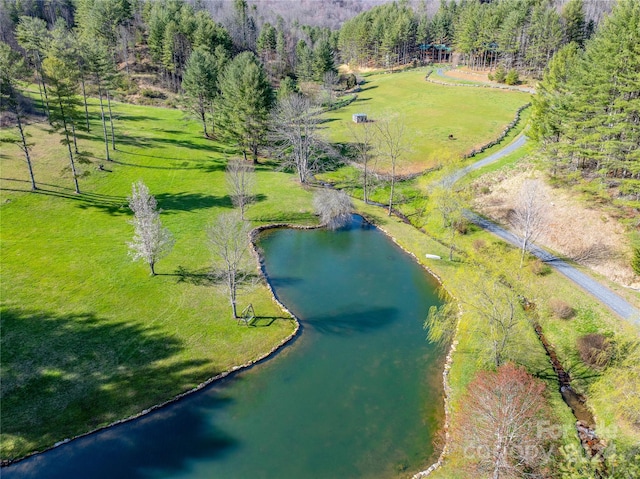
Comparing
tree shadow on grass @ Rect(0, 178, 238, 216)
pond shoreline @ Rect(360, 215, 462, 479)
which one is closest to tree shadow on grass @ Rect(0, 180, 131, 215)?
tree shadow on grass @ Rect(0, 178, 238, 216)

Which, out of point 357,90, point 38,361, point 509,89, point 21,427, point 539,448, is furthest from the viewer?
point 357,90

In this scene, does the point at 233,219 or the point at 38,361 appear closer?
the point at 38,361

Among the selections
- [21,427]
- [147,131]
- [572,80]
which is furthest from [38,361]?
[572,80]

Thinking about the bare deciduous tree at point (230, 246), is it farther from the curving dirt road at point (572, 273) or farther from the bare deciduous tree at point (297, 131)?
the bare deciduous tree at point (297, 131)

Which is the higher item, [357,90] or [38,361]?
[357,90]

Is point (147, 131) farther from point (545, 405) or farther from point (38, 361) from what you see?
point (545, 405)

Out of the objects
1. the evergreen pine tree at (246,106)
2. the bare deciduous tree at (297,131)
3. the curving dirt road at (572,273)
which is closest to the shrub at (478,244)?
the curving dirt road at (572,273)

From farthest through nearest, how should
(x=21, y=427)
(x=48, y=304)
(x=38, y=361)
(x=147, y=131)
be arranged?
(x=147, y=131) < (x=48, y=304) < (x=38, y=361) < (x=21, y=427)
